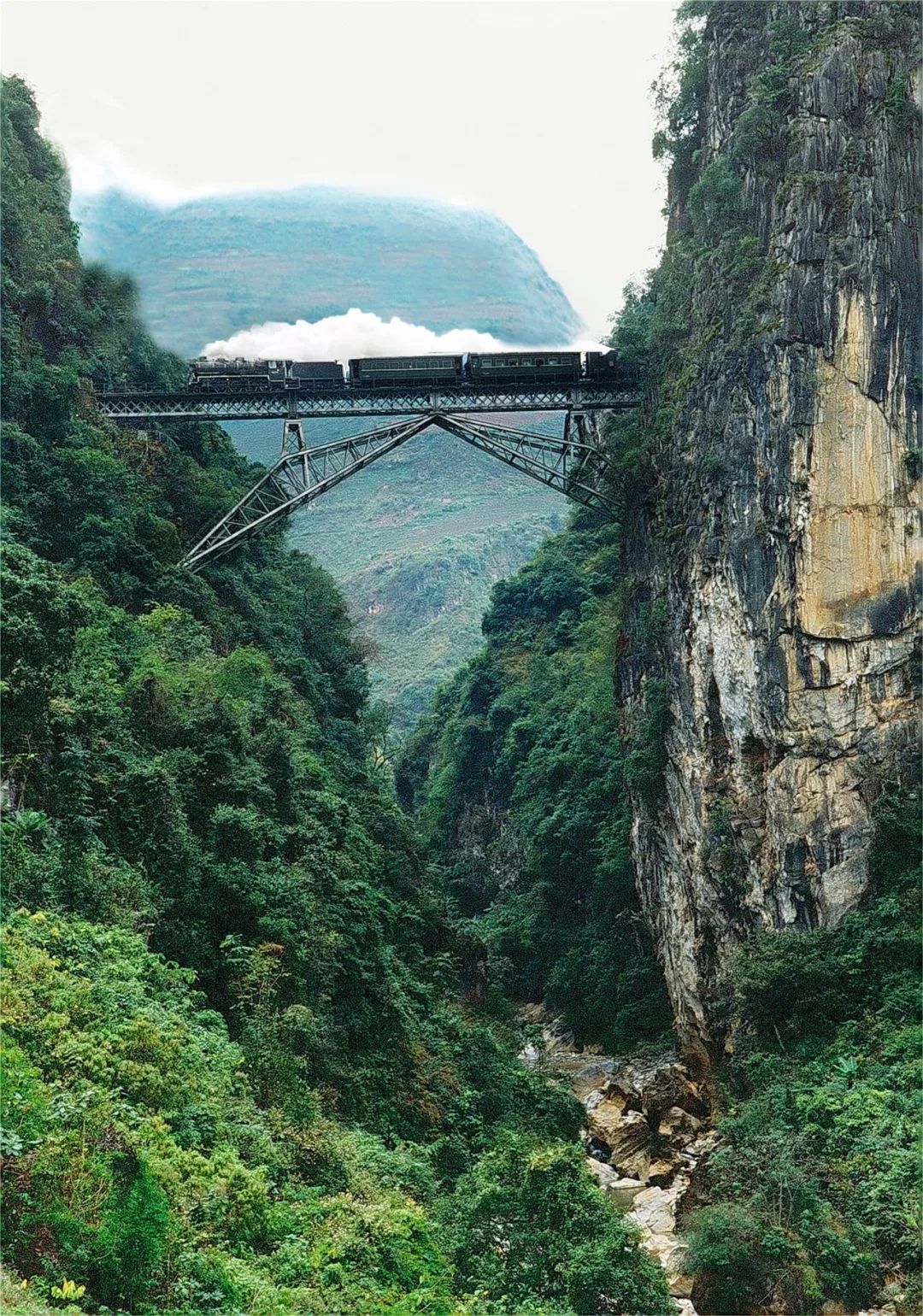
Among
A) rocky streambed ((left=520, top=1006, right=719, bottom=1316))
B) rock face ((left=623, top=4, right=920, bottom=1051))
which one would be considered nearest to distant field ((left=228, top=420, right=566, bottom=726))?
rocky streambed ((left=520, top=1006, right=719, bottom=1316))

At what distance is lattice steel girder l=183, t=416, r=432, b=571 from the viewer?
27.8m

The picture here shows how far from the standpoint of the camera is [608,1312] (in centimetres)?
1258

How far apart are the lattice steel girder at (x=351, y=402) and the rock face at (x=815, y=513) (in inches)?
180

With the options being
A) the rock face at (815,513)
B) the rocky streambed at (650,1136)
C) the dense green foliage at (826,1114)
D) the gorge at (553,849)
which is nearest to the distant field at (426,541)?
the gorge at (553,849)

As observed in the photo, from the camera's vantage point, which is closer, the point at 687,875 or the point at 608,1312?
the point at 608,1312

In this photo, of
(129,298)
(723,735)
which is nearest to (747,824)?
(723,735)

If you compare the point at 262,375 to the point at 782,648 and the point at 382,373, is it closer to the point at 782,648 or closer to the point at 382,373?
the point at 382,373

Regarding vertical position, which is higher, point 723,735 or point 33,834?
point 33,834

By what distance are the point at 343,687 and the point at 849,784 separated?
52.0 ft

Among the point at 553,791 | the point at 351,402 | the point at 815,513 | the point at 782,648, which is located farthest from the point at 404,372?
the point at 553,791

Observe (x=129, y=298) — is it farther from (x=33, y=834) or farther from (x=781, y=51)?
(x=33, y=834)

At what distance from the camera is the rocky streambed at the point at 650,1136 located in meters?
18.7

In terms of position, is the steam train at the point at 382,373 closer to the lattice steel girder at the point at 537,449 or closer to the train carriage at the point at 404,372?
the train carriage at the point at 404,372

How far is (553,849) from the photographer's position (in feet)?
111
